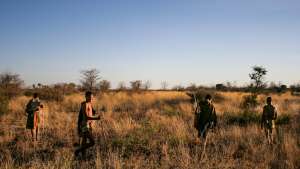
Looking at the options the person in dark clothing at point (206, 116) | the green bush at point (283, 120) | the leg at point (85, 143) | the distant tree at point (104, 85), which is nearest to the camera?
the leg at point (85, 143)

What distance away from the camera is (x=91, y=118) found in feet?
35.7

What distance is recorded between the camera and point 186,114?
71.8ft

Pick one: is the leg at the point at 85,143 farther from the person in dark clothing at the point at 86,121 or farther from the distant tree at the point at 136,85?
the distant tree at the point at 136,85

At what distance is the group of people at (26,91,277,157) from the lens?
10891mm

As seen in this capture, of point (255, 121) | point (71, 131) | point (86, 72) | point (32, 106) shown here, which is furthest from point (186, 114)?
point (86, 72)

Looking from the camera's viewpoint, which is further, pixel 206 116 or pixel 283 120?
pixel 283 120

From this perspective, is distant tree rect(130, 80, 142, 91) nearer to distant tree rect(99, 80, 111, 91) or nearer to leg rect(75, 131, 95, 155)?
distant tree rect(99, 80, 111, 91)

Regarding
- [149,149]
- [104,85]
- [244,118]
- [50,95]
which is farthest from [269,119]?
[104,85]

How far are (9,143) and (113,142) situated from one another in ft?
11.7

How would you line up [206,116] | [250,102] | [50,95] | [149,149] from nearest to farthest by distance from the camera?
1. [149,149]
2. [206,116]
3. [250,102]
4. [50,95]

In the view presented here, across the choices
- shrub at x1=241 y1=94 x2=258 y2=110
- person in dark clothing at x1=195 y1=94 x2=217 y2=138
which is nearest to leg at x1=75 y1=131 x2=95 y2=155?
person in dark clothing at x1=195 y1=94 x2=217 y2=138

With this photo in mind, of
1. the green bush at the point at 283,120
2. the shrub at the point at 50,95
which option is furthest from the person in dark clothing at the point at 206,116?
the shrub at the point at 50,95

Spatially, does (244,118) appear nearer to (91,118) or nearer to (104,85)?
(91,118)

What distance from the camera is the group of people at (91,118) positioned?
10891mm
